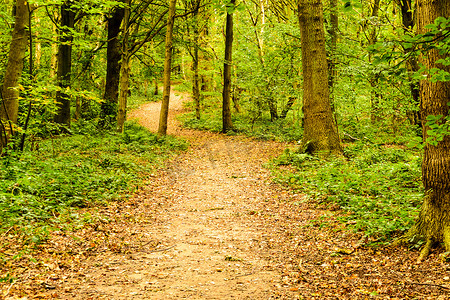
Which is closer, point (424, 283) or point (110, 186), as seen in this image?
point (424, 283)

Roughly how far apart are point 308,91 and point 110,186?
6.98m

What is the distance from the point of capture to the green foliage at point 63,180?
5.56 meters

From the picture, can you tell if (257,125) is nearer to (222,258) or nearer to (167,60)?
(167,60)

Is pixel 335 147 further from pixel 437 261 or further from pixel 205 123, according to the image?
pixel 205 123

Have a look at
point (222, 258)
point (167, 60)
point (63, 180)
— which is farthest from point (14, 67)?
point (167, 60)

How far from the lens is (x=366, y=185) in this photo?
7.64 m

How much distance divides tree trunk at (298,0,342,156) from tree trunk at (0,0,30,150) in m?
8.11

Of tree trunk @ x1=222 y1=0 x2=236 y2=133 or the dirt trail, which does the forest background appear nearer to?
tree trunk @ x1=222 y1=0 x2=236 y2=133

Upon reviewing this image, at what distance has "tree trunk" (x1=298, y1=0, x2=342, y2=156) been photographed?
11.2 m

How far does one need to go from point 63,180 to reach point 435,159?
7073 mm

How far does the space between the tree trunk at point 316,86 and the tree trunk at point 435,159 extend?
6.62 meters

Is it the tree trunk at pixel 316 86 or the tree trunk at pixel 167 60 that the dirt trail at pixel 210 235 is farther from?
the tree trunk at pixel 167 60

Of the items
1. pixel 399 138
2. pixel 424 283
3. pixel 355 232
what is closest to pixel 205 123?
pixel 399 138

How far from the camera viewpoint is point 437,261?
4164mm
